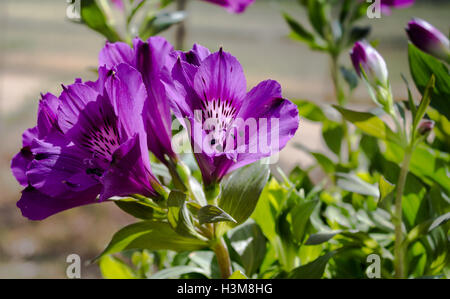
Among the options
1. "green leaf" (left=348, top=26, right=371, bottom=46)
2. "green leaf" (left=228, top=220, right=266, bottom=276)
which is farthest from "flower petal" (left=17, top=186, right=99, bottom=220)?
"green leaf" (left=348, top=26, right=371, bottom=46)

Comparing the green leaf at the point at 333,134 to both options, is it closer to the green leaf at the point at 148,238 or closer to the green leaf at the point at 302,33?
the green leaf at the point at 302,33

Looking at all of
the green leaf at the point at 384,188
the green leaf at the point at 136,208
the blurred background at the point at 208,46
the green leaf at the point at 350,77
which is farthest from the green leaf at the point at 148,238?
the blurred background at the point at 208,46

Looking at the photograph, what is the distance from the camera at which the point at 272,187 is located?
16.7 inches

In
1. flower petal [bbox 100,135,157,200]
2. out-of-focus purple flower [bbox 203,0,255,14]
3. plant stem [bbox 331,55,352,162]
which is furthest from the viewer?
plant stem [bbox 331,55,352,162]

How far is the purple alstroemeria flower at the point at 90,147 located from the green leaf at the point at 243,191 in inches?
1.9

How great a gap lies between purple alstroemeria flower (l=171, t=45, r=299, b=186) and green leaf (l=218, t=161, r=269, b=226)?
15 mm

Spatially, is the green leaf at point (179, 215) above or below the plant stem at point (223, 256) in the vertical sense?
above

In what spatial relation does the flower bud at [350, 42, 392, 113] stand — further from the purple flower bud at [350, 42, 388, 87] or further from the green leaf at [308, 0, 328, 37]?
the green leaf at [308, 0, 328, 37]

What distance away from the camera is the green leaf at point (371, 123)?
0.36 m

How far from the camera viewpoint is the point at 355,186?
385mm

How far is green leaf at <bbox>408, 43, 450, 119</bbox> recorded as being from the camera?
382 millimetres

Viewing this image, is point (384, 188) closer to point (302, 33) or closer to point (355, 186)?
point (355, 186)
